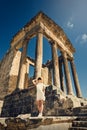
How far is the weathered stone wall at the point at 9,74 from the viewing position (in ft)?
46.2

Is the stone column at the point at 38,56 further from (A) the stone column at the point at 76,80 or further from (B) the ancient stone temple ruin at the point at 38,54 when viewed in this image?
(A) the stone column at the point at 76,80

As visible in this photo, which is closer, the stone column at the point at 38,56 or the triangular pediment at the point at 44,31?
the stone column at the point at 38,56

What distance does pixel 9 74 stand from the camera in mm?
14656

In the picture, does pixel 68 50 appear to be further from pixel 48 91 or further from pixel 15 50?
pixel 48 91

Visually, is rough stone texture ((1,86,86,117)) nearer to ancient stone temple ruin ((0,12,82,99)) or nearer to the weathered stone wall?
ancient stone temple ruin ((0,12,82,99))

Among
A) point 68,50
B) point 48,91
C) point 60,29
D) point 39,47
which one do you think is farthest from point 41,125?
point 68,50

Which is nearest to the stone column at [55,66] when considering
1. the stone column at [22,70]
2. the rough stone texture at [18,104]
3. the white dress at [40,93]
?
the stone column at [22,70]

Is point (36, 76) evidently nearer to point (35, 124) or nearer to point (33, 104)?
point (33, 104)

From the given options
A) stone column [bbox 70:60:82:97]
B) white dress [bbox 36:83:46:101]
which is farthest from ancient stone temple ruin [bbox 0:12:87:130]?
white dress [bbox 36:83:46:101]

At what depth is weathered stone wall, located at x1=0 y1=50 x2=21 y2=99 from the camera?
14.1 meters

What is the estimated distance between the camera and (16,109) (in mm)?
7879

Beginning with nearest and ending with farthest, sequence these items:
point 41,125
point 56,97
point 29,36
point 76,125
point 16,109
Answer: point 41,125 → point 76,125 → point 56,97 → point 16,109 → point 29,36

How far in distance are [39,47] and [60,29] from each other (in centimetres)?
483

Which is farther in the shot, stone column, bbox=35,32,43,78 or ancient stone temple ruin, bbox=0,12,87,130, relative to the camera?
stone column, bbox=35,32,43,78
